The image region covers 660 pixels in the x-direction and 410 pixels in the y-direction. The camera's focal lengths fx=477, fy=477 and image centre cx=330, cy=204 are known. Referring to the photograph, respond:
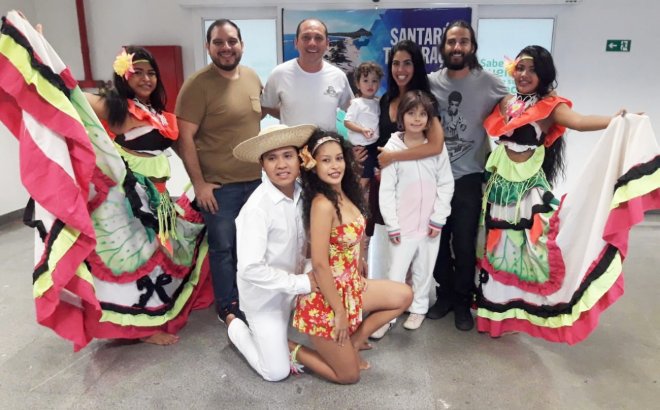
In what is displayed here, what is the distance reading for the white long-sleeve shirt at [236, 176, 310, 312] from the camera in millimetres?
2045

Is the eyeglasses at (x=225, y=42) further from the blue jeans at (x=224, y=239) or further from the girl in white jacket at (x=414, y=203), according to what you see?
the girl in white jacket at (x=414, y=203)

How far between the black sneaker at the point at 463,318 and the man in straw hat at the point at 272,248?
1.00 meters

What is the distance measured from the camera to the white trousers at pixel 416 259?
A: 8.40 feet

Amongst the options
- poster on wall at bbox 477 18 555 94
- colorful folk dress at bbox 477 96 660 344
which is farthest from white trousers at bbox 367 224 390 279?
poster on wall at bbox 477 18 555 94

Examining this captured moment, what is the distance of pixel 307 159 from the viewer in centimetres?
204

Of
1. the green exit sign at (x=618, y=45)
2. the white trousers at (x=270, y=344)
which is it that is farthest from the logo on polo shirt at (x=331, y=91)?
the green exit sign at (x=618, y=45)

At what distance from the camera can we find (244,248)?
206cm

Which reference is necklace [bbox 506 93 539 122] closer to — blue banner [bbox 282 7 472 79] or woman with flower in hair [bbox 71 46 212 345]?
woman with flower in hair [bbox 71 46 212 345]

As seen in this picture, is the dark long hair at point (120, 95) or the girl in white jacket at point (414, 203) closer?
the dark long hair at point (120, 95)

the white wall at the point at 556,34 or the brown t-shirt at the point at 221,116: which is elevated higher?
the white wall at the point at 556,34

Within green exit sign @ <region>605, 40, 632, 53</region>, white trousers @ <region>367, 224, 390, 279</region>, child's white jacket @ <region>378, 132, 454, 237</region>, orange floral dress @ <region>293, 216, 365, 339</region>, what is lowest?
white trousers @ <region>367, 224, 390, 279</region>

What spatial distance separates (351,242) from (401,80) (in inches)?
38.5

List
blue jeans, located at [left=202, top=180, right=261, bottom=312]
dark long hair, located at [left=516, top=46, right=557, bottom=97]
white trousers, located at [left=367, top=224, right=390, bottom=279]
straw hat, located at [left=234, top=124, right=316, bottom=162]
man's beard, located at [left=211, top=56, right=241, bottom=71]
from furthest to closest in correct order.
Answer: white trousers, located at [left=367, top=224, right=390, bottom=279] → blue jeans, located at [left=202, top=180, right=261, bottom=312] → man's beard, located at [left=211, top=56, right=241, bottom=71] → dark long hair, located at [left=516, top=46, right=557, bottom=97] → straw hat, located at [left=234, top=124, right=316, bottom=162]

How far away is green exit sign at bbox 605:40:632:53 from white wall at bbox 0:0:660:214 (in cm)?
4
